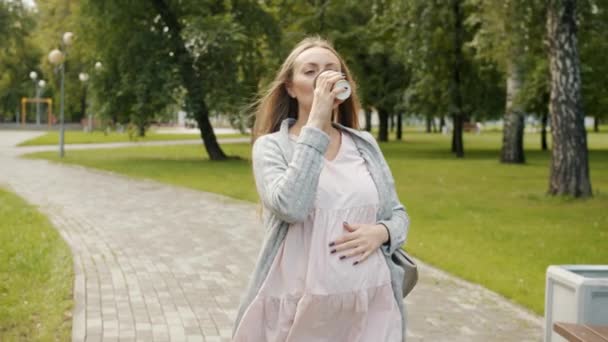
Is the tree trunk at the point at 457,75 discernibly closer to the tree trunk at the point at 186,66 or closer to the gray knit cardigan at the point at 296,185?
the tree trunk at the point at 186,66

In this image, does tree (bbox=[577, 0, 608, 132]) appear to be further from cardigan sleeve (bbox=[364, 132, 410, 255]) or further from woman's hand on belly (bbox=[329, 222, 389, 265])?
woman's hand on belly (bbox=[329, 222, 389, 265])

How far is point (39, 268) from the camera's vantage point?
8453 millimetres

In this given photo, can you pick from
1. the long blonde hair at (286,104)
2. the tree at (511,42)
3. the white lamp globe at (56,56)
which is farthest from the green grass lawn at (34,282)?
the white lamp globe at (56,56)

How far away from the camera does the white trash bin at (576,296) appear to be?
12.2ft

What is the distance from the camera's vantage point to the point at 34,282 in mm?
7816

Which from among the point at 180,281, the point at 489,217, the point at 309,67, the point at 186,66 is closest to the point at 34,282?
the point at 180,281

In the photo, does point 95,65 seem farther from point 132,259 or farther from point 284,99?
point 284,99

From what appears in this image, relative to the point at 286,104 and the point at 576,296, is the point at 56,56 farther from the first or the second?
the point at 286,104

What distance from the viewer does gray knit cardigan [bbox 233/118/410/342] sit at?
8.60 feet

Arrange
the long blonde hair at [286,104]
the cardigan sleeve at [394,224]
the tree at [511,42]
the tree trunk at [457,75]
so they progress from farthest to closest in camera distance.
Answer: the tree trunk at [457,75]
the tree at [511,42]
the long blonde hair at [286,104]
the cardigan sleeve at [394,224]

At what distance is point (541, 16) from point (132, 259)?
41.4 feet

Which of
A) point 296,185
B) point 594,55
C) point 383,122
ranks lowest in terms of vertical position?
point 383,122

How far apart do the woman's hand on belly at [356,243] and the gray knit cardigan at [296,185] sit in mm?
93

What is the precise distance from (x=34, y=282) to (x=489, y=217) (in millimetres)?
7581
